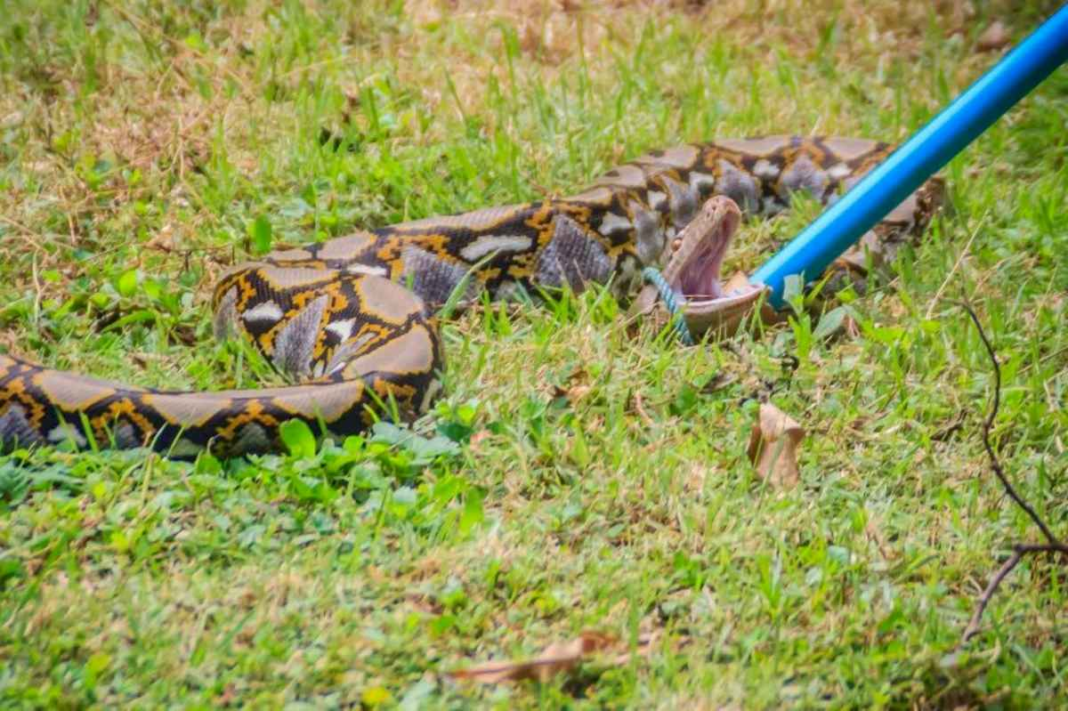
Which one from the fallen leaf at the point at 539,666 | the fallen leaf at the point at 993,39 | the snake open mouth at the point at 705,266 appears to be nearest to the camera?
the fallen leaf at the point at 539,666

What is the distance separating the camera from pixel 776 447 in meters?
4.56

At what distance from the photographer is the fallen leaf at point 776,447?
14.8 feet

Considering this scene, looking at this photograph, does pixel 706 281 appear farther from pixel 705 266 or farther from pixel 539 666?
pixel 539 666

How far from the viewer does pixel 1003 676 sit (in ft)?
11.7

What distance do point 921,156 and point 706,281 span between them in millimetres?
1081

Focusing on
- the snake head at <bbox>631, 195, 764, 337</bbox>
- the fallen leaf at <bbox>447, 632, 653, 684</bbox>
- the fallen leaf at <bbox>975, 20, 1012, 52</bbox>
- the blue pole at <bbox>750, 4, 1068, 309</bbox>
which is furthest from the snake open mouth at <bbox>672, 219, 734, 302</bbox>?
the fallen leaf at <bbox>975, 20, 1012, 52</bbox>

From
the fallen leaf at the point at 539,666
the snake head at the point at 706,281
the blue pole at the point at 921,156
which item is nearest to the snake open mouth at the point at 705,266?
the snake head at the point at 706,281

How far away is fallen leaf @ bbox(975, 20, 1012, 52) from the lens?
876 cm

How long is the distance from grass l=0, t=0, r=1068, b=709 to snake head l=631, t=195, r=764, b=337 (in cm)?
14

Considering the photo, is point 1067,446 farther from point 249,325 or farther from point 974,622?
point 249,325

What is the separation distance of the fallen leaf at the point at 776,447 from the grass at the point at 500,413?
2.7 inches

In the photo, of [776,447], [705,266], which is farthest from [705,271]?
[776,447]

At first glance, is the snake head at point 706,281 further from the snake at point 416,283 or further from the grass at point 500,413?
the grass at point 500,413

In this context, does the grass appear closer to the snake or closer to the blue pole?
the snake
